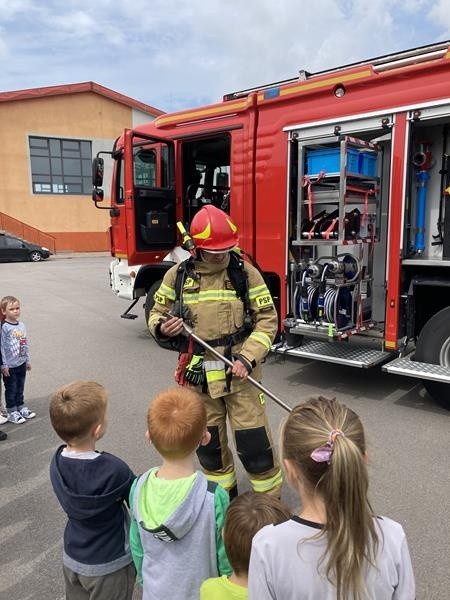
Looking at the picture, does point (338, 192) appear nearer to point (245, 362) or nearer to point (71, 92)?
point (245, 362)

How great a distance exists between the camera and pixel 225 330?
2793mm

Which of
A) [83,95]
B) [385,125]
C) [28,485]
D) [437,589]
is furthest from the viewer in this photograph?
[83,95]

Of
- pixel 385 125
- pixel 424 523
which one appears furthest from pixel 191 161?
pixel 424 523

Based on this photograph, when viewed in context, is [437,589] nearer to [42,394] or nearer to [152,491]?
[152,491]

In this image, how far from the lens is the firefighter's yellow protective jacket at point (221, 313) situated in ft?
9.05

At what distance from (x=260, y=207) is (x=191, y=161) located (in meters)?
1.75

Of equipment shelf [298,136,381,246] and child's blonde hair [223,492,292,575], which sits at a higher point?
equipment shelf [298,136,381,246]

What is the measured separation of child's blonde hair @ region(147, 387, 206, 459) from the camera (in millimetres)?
1701

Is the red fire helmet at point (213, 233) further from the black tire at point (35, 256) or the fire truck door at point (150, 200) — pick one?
the black tire at point (35, 256)

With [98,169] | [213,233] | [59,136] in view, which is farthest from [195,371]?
[59,136]

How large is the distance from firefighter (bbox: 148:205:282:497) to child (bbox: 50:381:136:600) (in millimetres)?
903

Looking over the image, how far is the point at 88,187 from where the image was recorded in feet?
99.0

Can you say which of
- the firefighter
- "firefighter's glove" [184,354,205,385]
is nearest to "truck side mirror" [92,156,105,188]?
the firefighter

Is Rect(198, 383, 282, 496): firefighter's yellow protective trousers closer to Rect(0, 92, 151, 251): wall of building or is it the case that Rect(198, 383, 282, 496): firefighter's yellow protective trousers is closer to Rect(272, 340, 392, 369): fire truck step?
Rect(272, 340, 392, 369): fire truck step
